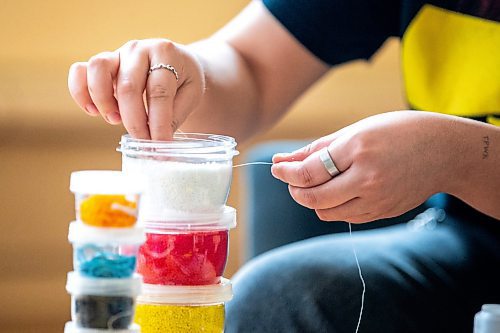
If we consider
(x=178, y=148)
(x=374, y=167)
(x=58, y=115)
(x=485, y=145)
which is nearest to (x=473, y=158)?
(x=485, y=145)

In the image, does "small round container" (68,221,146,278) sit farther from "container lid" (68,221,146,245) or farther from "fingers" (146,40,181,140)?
"fingers" (146,40,181,140)

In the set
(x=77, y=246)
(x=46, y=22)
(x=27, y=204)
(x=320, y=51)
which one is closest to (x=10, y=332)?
(x=27, y=204)

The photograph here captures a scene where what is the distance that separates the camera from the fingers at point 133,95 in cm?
92

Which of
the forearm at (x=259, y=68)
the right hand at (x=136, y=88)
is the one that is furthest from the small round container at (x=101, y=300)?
the forearm at (x=259, y=68)

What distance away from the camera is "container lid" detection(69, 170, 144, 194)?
759mm

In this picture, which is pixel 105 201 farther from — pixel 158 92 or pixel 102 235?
pixel 158 92

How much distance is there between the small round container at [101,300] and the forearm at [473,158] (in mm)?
381

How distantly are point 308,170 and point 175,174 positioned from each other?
13 centimetres

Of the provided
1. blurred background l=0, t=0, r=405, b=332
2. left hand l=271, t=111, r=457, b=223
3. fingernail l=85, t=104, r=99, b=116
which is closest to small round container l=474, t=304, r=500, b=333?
left hand l=271, t=111, r=457, b=223

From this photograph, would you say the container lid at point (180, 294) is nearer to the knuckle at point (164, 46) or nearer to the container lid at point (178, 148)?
the container lid at point (178, 148)

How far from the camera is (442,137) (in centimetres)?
92

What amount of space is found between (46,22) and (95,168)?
1.27 ft

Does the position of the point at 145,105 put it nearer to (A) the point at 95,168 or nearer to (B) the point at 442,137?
(B) the point at 442,137

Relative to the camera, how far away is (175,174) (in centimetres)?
87
